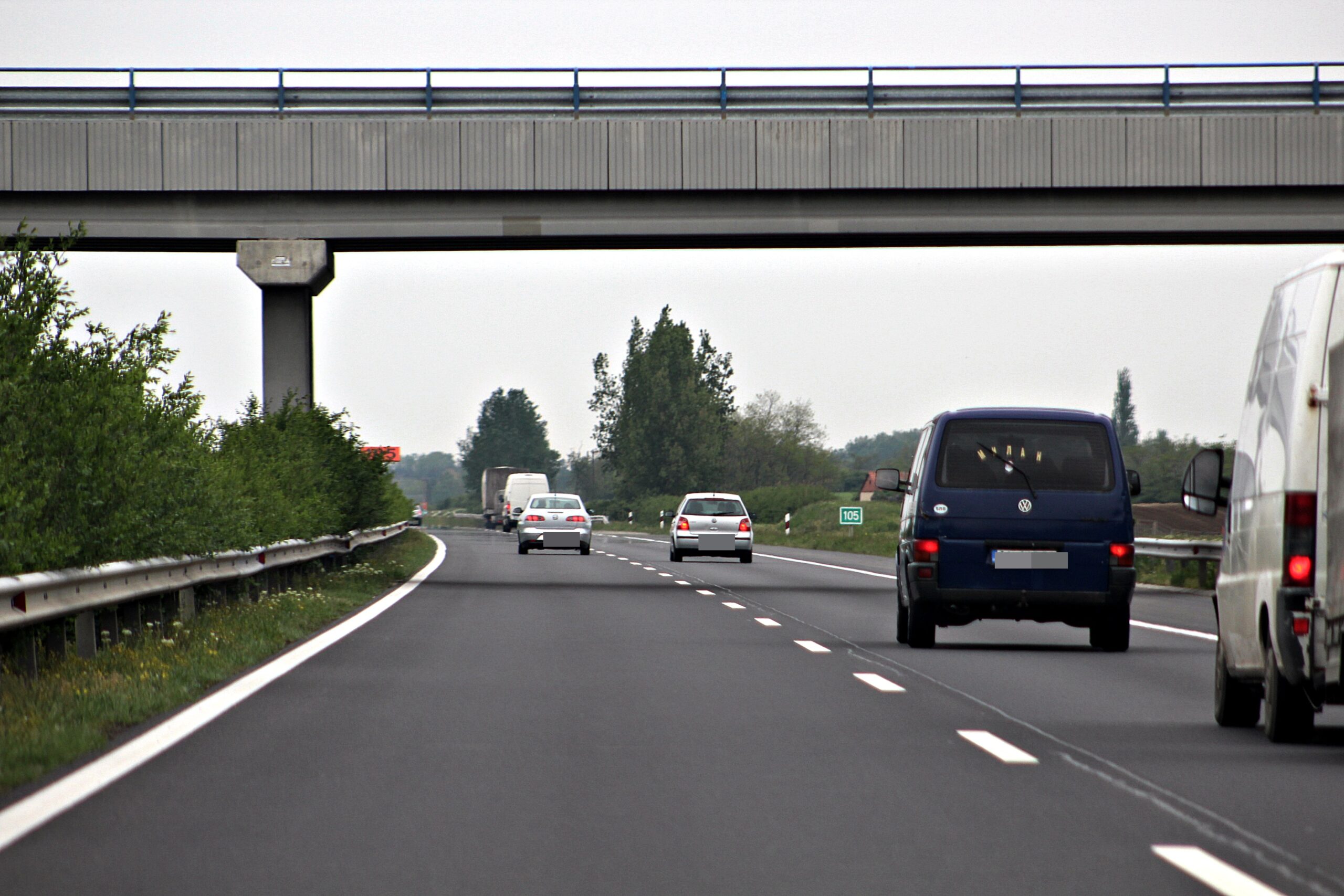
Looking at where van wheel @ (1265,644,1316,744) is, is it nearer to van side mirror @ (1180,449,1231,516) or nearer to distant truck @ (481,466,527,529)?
van side mirror @ (1180,449,1231,516)

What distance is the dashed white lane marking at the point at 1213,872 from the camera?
5.44 meters

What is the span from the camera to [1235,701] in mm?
9398

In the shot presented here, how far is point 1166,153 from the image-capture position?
81.2 ft

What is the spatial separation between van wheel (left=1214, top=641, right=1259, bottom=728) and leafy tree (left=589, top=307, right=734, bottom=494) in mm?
101363

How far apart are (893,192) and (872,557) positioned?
19553mm

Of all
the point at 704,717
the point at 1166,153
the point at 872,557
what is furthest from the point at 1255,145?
the point at 872,557

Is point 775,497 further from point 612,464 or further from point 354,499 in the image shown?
point 354,499

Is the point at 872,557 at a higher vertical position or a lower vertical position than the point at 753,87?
lower

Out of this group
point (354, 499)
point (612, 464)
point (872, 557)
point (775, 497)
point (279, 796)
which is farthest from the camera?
point (612, 464)

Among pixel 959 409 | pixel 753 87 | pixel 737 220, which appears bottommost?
pixel 959 409

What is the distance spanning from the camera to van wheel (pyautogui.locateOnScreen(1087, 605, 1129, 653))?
47.9ft

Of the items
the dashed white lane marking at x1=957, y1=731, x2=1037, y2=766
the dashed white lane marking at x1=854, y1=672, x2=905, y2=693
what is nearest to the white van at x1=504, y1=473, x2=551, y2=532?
the dashed white lane marking at x1=854, y1=672, x2=905, y2=693

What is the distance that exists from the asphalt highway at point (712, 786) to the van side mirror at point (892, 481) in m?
1.74

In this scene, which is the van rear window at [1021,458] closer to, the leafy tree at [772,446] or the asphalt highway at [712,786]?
the asphalt highway at [712,786]
